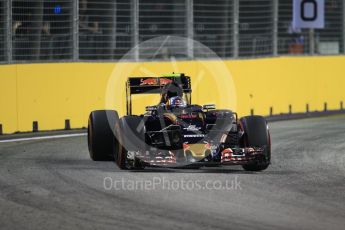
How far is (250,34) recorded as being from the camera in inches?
1020

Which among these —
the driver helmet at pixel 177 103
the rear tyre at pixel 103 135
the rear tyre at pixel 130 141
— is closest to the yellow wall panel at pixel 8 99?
the rear tyre at pixel 103 135

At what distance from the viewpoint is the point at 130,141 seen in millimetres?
14289

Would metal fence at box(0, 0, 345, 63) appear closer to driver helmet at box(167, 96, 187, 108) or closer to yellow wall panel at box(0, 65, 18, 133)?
yellow wall panel at box(0, 65, 18, 133)

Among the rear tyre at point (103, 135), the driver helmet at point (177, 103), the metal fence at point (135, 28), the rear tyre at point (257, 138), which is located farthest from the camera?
the metal fence at point (135, 28)

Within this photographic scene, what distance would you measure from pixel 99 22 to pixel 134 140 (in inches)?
345

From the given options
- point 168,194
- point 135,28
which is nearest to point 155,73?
point 135,28

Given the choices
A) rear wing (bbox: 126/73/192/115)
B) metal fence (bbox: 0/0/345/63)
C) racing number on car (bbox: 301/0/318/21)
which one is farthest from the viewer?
racing number on car (bbox: 301/0/318/21)

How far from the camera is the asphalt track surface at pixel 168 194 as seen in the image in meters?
10.3

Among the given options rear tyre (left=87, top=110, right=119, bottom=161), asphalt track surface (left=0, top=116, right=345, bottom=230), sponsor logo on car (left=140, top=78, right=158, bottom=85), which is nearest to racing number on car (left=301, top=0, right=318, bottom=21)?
asphalt track surface (left=0, top=116, right=345, bottom=230)

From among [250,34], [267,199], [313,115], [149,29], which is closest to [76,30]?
[149,29]

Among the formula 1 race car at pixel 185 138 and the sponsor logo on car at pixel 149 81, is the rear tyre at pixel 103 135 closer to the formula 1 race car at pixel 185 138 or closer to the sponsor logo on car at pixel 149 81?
the formula 1 race car at pixel 185 138

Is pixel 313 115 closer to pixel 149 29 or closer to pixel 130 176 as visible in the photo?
pixel 149 29

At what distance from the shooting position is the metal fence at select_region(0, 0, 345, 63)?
21.3 meters

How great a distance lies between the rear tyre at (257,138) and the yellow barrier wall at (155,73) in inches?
287
